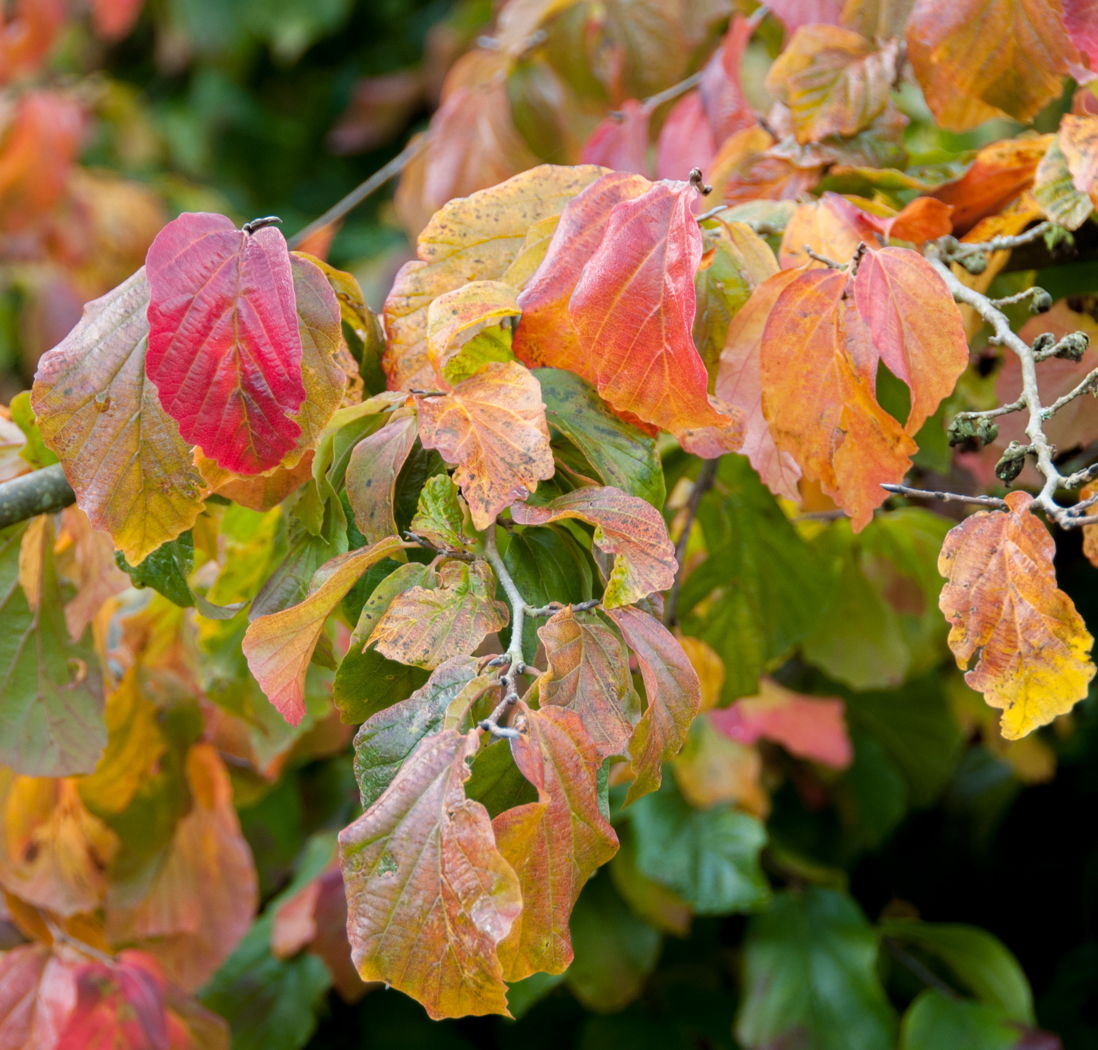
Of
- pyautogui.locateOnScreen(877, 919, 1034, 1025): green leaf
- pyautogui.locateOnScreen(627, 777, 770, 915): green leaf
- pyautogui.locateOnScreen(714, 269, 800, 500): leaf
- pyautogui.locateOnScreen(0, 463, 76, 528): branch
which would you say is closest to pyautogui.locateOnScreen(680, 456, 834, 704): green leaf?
pyautogui.locateOnScreen(714, 269, 800, 500): leaf

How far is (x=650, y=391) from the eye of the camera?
0.42 meters

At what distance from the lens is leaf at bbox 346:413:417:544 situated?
17.4 inches

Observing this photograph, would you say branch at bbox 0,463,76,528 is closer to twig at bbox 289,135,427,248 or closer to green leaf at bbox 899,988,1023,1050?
twig at bbox 289,135,427,248

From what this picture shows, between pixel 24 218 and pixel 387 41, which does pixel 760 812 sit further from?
pixel 387 41

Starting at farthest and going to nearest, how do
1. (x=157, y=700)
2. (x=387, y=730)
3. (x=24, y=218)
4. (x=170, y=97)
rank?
1. (x=170, y=97)
2. (x=24, y=218)
3. (x=157, y=700)
4. (x=387, y=730)

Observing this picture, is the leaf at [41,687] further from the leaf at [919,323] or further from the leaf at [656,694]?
the leaf at [919,323]

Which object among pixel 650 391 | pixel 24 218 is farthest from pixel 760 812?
Answer: pixel 24 218

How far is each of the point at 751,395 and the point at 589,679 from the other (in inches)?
7.6

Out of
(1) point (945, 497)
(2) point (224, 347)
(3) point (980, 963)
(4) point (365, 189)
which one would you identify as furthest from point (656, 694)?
(3) point (980, 963)

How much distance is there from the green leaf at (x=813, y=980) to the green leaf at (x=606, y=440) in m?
0.76

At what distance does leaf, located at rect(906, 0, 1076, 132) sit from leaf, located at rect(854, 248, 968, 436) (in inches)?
8.8

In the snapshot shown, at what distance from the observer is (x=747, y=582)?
725 mm

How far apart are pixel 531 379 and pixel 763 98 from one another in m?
0.89

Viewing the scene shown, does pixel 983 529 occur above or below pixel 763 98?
above
